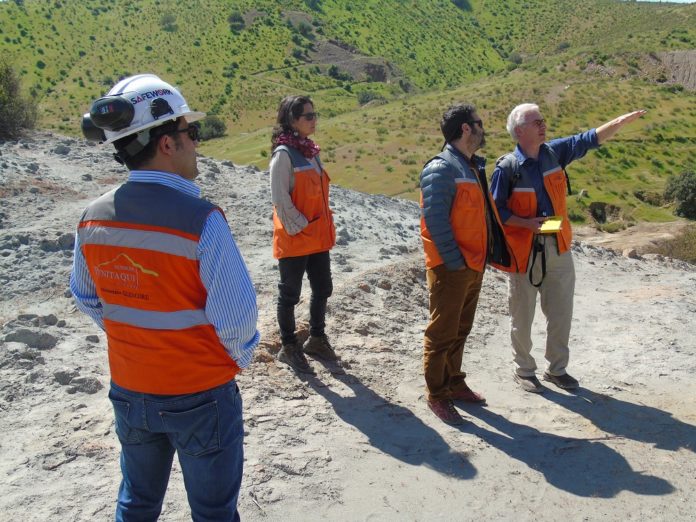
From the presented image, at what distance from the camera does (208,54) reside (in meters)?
73.5

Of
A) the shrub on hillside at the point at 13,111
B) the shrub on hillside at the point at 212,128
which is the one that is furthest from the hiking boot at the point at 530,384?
the shrub on hillside at the point at 212,128

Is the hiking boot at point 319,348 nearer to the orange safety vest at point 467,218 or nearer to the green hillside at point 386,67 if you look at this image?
the orange safety vest at point 467,218

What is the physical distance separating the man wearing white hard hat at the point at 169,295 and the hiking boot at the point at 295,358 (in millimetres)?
2571

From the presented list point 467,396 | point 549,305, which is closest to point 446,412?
point 467,396

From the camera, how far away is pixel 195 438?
7.34 ft

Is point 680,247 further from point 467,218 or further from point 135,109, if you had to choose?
point 135,109

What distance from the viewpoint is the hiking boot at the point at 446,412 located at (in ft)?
14.4

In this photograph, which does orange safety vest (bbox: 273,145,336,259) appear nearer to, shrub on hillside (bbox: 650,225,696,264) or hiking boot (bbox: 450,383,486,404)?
hiking boot (bbox: 450,383,486,404)

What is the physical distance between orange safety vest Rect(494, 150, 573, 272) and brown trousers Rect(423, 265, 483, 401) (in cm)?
51

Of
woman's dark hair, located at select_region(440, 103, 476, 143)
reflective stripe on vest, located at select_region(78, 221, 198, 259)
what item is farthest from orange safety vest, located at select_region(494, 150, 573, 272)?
reflective stripe on vest, located at select_region(78, 221, 198, 259)

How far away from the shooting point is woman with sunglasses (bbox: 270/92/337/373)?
14.7 feet

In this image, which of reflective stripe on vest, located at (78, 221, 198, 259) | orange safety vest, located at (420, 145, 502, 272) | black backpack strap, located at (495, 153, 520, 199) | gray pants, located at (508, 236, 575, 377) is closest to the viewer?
reflective stripe on vest, located at (78, 221, 198, 259)

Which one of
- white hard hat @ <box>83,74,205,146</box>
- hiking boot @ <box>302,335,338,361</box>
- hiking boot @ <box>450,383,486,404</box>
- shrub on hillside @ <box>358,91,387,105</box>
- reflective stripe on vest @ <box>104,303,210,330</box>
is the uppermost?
shrub on hillside @ <box>358,91,387,105</box>

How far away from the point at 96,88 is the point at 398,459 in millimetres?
65898
